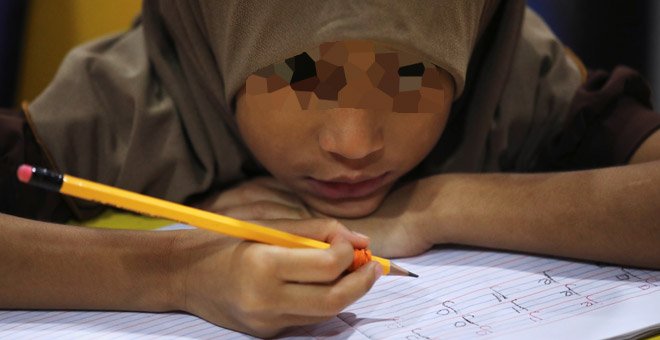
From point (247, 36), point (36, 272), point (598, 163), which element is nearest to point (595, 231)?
point (598, 163)

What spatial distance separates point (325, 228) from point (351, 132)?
9 cm

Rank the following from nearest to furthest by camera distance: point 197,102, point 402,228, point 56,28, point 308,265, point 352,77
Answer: point 308,265 → point 352,77 → point 402,228 → point 197,102 → point 56,28

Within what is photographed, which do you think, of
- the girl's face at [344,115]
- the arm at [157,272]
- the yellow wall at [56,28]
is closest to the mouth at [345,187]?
the girl's face at [344,115]

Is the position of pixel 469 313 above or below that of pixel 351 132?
below

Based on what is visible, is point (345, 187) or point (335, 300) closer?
point (335, 300)

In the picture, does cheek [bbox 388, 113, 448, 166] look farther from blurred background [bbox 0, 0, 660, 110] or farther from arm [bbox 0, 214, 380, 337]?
blurred background [bbox 0, 0, 660, 110]

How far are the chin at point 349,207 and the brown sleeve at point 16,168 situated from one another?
0.30 metres

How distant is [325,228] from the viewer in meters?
0.72

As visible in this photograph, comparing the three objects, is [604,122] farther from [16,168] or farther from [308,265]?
[16,168]

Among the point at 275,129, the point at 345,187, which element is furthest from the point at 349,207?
the point at 275,129

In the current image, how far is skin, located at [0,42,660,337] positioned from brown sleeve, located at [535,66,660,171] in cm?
4

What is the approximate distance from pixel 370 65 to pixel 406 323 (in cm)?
23

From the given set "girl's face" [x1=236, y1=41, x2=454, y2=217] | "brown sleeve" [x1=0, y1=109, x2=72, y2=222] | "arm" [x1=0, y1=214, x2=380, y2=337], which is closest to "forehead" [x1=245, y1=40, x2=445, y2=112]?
"girl's face" [x1=236, y1=41, x2=454, y2=217]

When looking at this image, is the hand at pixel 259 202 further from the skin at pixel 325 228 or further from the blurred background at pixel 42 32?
the blurred background at pixel 42 32
